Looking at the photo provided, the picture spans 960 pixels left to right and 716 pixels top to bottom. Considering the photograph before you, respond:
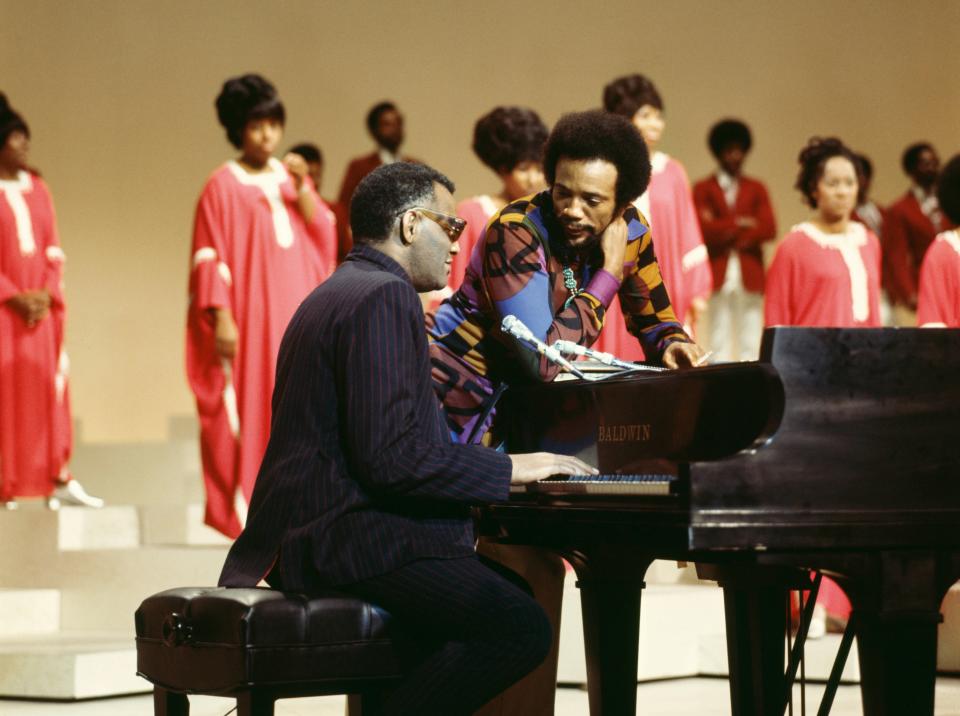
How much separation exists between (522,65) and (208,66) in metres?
2.04

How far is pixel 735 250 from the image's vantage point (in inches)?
347

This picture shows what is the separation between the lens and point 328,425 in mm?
2754

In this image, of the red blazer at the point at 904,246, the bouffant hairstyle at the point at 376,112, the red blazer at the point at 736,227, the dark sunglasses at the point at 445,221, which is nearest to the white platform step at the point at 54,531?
the dark sunglasses at the point at 445,221

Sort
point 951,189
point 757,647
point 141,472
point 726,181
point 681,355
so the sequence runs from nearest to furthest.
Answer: point 757,647, point 681,355, point 951,189, point 141,472, point 726,181

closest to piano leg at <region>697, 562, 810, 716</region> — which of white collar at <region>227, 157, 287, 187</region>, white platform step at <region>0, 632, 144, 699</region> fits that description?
white platform step at <region>0, 632, 144, 699</region>

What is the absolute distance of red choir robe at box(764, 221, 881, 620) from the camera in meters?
6.04

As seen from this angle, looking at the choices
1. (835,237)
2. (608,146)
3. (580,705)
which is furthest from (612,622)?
(835,237)

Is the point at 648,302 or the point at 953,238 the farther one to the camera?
the point at 953,238

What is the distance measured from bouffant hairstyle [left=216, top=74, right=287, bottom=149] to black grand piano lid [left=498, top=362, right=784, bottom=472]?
9.97ft

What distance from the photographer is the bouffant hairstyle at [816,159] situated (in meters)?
5.96

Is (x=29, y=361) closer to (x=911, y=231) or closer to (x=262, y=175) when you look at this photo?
(x=262, y=175)

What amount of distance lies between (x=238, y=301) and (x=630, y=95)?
→ 5.41ft

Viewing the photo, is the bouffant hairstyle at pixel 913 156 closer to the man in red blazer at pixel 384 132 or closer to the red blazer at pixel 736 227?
the red blazer at pixel 736 227

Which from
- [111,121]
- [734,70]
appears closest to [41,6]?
[111,121]
